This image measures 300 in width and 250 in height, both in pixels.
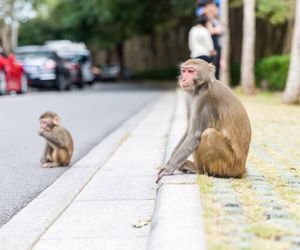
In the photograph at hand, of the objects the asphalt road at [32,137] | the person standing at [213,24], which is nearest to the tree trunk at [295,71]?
the asphalt road at [32,137]

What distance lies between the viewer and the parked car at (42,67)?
28.7 meters

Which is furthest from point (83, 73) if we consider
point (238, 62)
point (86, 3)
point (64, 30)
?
point (64, 30)

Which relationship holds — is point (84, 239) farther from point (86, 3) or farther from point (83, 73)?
point (86, 3)

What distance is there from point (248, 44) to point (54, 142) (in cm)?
1646

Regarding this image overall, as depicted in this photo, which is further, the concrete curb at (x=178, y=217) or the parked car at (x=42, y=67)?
the parked car at (x=42, y=67)

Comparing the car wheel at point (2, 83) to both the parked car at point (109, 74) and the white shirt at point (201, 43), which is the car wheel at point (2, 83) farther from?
the parked car at point (109, 74)

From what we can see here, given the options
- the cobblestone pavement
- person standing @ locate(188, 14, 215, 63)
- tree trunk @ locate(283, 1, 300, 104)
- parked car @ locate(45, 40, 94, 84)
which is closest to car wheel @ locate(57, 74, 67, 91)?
parked car @ locate(45, 40, 94, 84)

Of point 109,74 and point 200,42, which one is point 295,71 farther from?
point 109,74

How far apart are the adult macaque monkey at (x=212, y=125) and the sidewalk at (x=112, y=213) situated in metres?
0.27

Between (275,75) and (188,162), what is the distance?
21103 mm

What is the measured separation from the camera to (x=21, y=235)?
490 centimetres

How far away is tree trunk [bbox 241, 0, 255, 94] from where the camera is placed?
23156 millimetres

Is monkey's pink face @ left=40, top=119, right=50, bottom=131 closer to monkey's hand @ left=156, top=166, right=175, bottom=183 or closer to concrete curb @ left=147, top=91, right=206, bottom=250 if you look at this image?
monkey's hand @ left=156, top=166, right=175, bottom=183

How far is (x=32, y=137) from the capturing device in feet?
38.4
